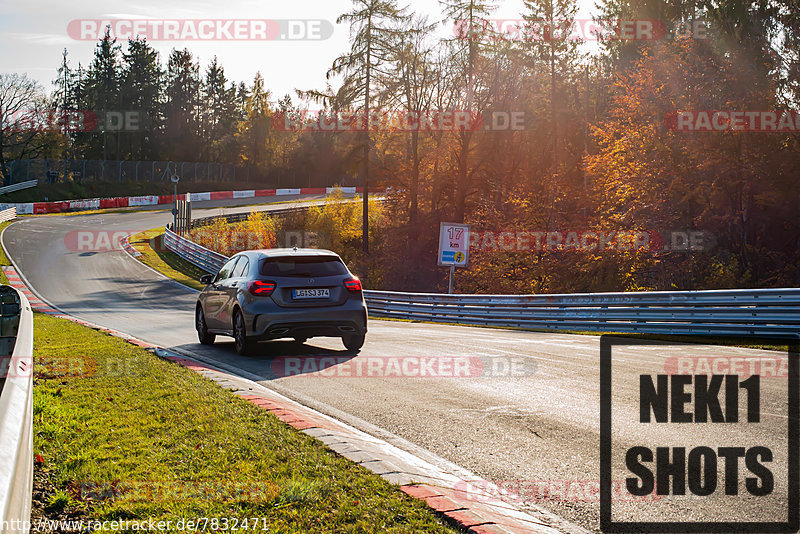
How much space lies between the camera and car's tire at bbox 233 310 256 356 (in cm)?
1209

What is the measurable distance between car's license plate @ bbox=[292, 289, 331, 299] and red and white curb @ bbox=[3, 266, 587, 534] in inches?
156

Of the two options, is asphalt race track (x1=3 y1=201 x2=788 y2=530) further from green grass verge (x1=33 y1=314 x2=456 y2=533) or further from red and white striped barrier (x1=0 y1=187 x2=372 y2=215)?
red and white striped barrier (x1=0 y1=187 x2=372 y2=215)

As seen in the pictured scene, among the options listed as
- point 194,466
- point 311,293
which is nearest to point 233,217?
point 311,293

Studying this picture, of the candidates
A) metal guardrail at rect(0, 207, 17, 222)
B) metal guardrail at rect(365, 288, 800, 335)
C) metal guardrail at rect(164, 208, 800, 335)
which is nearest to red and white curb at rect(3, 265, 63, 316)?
metal guardrail at rect(164, 208, 800, 335)

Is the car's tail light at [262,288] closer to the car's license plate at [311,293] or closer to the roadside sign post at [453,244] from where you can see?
the car's license plate at [311,293]

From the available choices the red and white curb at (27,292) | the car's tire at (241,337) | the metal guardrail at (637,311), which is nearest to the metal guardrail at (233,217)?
the red and white curb at (27,292)

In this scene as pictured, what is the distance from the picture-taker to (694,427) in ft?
21.2

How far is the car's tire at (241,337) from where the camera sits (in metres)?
12.1

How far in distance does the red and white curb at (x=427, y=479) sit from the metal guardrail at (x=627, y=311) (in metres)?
9.70

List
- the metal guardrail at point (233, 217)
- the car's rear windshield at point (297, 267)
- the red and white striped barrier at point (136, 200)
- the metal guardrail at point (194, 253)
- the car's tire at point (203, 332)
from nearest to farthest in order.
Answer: the car's rear windshield at point (297, 267) → the car's tire at point (203, 332) → the metal guardrail at point (194, 253) → the metal guardrail at point (233, 217) → the red and white striped barrier at point (136, 200)

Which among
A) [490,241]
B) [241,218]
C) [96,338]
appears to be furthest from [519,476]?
[241,218]

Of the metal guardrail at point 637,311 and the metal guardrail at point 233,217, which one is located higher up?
the metal guardrail at point 233,217

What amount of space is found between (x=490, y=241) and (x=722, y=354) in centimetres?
3082

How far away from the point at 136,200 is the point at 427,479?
74.3 metres
